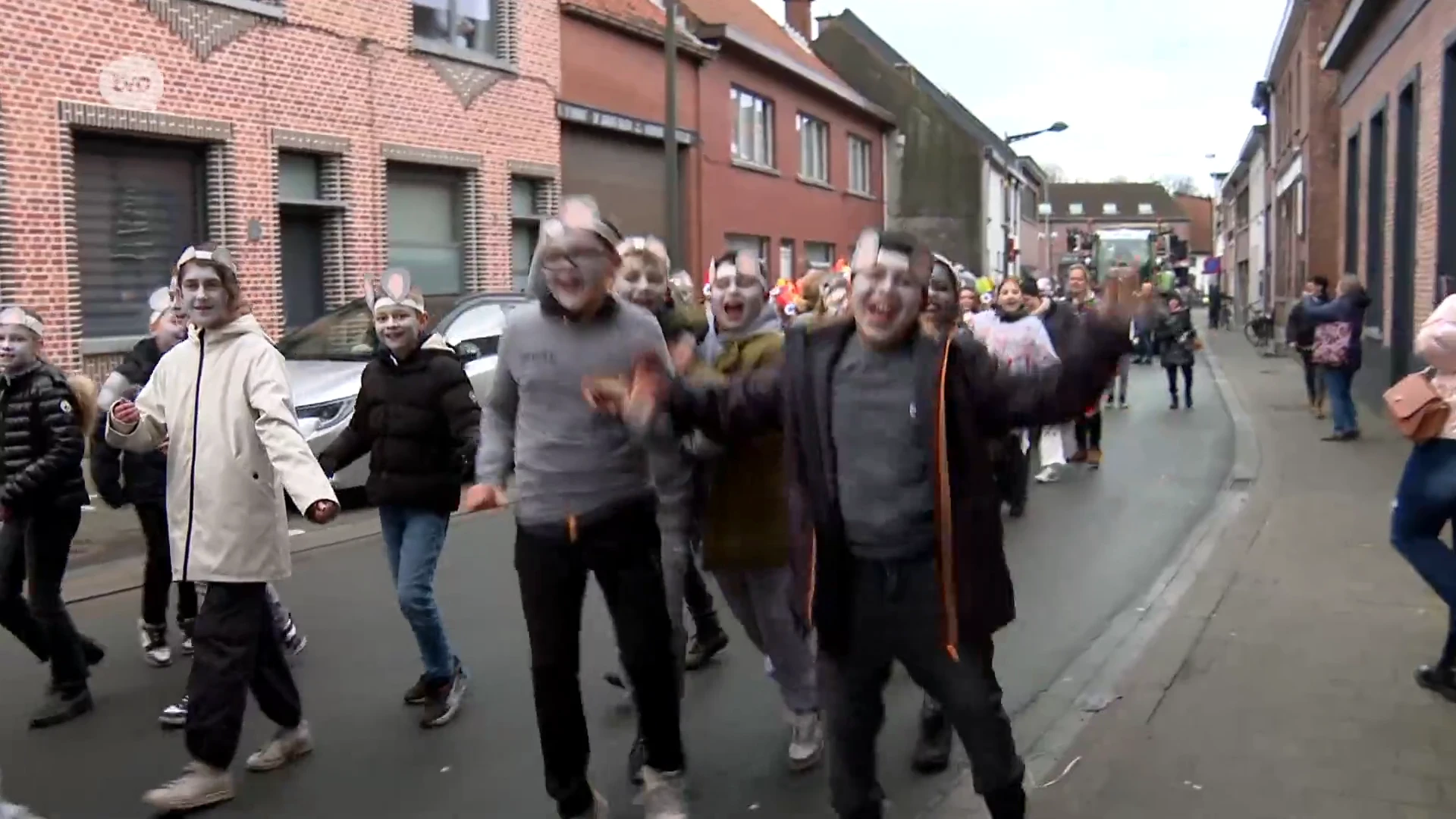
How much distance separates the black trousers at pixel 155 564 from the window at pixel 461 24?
12978 millimetres

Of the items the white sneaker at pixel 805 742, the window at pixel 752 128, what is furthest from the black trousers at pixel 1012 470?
the window at pixel 752 128

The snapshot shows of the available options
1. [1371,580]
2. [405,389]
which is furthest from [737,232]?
[405,389]

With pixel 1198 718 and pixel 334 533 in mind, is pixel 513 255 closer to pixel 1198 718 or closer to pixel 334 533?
pixel 334 533

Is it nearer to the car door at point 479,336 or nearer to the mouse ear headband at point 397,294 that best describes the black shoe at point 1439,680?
the mouse ear headband at point 397,294

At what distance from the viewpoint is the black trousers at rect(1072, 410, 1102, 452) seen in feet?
43.3

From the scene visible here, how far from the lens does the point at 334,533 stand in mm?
9945

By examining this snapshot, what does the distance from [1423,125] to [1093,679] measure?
12.0 meters

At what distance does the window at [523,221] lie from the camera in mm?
20734

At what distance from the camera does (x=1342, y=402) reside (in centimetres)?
1476

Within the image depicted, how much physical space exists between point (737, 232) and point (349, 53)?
12.5 metres

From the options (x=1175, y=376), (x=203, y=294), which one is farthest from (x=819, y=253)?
(x=203, y=294)

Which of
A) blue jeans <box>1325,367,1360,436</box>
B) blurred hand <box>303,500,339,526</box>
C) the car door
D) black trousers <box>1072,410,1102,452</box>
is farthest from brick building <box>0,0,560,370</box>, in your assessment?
blue jeans <box>1325,367,1360,436</box>

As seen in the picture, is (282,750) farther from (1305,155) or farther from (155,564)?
(1305,155)

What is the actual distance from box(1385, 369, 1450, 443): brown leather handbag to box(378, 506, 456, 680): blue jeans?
12.1 feet
